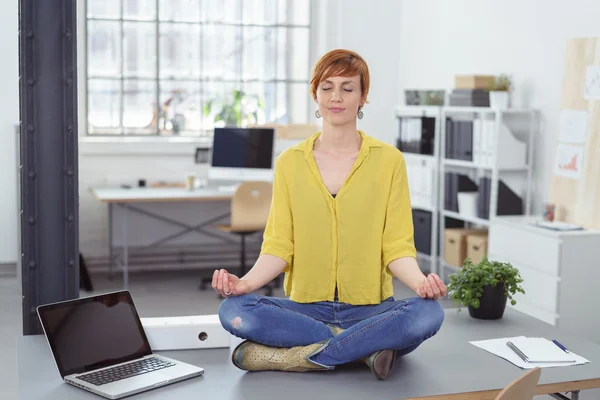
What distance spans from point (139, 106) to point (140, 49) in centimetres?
46

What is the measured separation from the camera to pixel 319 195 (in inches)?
105

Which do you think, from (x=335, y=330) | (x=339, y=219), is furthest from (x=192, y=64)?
(x=335, y=330)

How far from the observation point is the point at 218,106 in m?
7.12

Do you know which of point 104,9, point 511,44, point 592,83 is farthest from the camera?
point 104,9

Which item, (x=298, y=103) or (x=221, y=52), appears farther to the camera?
(x=298, y=103)

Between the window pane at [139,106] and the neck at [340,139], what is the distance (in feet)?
14.7

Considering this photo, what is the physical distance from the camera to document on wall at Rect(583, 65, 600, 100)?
458cm

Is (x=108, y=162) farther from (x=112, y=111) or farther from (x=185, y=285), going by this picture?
(x=185, y=285)

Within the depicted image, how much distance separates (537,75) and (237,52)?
279cm

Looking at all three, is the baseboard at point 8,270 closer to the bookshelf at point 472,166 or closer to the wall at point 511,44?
the bookshelf at point 472,166

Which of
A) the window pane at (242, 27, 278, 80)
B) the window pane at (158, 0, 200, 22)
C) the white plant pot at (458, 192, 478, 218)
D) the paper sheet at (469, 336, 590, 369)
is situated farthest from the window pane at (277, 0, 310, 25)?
the paper sheet at (469, 336, 590, 369)

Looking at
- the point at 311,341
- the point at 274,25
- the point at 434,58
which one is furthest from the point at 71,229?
the point at 274,25

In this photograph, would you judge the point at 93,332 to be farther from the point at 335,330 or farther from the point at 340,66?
the point at 340,66

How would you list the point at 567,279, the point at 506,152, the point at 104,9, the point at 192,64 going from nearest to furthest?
1. the point at 567,279
2. the point at 506,152
3. the point at 104,9
4. the point at 192,64
